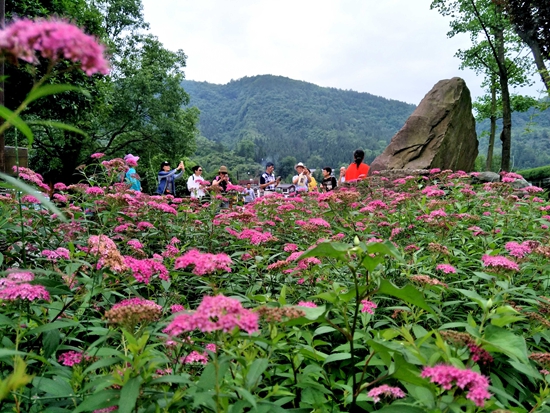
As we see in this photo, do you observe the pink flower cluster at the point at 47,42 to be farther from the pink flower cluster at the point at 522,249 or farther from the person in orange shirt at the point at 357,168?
the person in orange shirt at the point at 357,168

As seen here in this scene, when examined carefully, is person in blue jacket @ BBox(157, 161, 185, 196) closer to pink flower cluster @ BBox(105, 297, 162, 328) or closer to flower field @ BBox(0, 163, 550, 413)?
flower field @ BBox(0, 163, 550, 413)

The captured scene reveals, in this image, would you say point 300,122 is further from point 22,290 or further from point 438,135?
point 22,290

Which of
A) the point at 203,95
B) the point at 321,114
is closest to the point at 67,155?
the point at 321,114

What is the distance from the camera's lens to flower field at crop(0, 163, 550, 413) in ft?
3.42

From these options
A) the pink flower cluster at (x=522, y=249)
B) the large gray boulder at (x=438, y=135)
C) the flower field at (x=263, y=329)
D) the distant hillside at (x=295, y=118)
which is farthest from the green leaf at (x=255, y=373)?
the distant hillside at (x=295, y=118)

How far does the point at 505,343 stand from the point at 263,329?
2.58 ft

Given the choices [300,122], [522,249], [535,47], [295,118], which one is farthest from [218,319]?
[295,118]

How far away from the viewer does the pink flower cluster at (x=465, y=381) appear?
0.93 metres

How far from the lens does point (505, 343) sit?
3.71 feet

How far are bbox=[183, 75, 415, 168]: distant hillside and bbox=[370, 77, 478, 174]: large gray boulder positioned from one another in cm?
7438

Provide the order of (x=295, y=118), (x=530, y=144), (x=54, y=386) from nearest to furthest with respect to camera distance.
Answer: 1. (x=54, y=386)
2. (x=530, y=144)
3. (x=295, y=118)

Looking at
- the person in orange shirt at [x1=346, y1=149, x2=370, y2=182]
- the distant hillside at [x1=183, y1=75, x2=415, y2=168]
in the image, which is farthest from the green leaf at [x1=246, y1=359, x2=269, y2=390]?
the distant hillside at [x1=183, y1=75, x2=415, y2=168]

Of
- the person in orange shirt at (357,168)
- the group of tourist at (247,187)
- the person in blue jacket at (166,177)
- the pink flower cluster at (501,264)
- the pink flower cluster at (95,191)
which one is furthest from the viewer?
the person in orange shirt at (357,168)

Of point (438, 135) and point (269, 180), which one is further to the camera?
point (269, 180)
